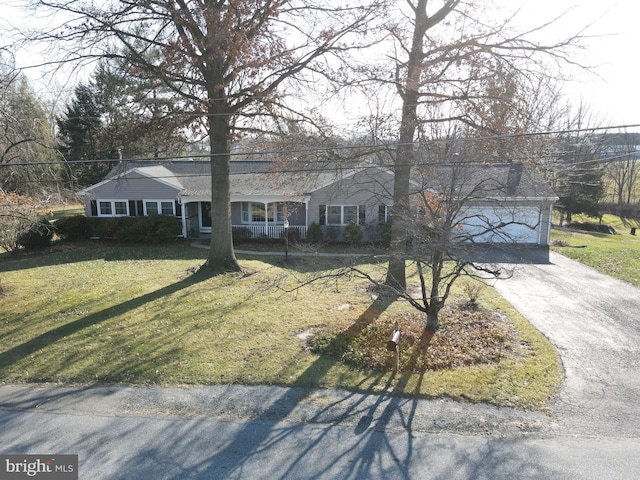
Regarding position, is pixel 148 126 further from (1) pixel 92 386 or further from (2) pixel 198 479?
(2) pixel 198 479

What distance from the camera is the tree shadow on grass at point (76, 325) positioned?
7.72 m

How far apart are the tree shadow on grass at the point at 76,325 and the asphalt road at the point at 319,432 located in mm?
1486

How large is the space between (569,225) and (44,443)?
4011 cm

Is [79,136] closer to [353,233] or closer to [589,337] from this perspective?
[353,233]

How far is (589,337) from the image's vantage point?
8773 millimetres

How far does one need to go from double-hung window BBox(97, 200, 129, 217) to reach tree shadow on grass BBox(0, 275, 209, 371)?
528 inches

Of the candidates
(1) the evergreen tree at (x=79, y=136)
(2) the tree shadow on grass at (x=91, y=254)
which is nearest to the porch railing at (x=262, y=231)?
(2) the tree shadow on grass at (x=91, y=254)

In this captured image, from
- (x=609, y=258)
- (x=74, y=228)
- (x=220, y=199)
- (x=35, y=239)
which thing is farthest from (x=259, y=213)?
(x=609, y=258)

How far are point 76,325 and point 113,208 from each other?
659 inches

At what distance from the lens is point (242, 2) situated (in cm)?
1112

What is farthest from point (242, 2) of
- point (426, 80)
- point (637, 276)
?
point (637, 276)

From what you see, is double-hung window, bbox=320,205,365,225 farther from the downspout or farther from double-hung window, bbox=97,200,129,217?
double-hung window, bbox=97,200,129,217

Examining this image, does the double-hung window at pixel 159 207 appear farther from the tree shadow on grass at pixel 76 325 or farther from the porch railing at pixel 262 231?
the tree shadow on grass at pixel 76 325

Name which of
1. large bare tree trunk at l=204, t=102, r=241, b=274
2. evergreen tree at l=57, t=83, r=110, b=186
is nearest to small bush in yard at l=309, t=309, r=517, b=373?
large bare tree trunk at l=204, t=102, r=241, b=274
